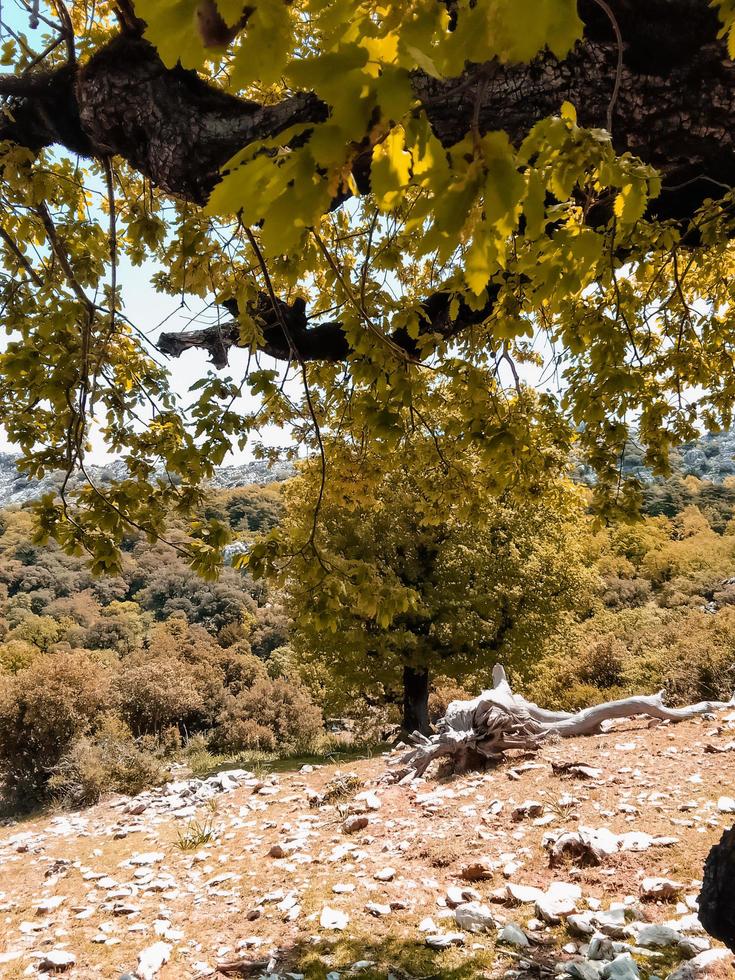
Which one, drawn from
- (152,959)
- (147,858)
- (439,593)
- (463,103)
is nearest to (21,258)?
(463,103)

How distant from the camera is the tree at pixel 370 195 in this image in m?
0.94

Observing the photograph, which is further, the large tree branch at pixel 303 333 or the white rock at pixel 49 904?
the white rock at pixel 49 904

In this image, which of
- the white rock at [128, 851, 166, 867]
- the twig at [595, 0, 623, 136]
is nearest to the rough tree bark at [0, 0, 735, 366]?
the twig at [595, 0, 623, 136]

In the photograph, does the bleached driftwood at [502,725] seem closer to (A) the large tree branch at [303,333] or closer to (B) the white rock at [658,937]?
(B) the white rock at [658,937]

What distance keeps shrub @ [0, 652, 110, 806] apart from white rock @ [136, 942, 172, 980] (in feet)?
31.3

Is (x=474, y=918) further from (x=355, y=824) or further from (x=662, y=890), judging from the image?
(x=355, y=824)

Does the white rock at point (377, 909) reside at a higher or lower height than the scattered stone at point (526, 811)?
higher

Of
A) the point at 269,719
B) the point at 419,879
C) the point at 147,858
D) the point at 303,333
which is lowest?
the point at 269,719

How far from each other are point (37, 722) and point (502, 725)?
398 inches

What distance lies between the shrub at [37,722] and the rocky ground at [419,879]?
479 centimetres

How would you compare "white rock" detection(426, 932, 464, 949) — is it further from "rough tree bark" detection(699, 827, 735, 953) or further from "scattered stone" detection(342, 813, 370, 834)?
"scattered stone" detection(342, 813, 370, 834)

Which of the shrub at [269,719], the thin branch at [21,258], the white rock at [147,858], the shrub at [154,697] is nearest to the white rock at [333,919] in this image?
the white rock at [147,858]

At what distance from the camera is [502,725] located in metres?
8.23

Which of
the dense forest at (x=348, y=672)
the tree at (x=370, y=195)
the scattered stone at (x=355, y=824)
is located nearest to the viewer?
the tree at (x=370, y=195)
